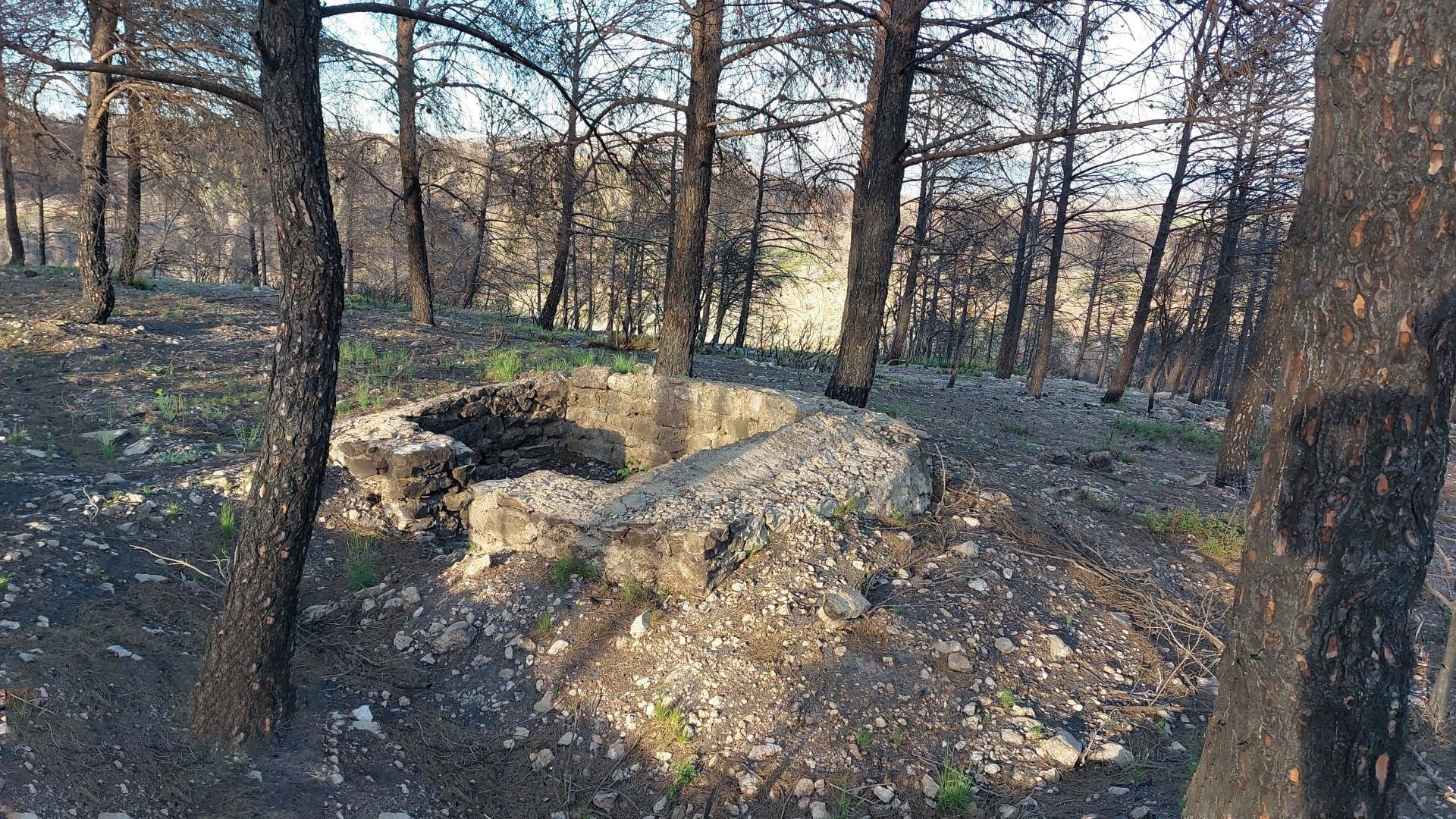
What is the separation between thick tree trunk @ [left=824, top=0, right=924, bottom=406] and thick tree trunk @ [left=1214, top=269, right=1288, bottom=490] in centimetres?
394

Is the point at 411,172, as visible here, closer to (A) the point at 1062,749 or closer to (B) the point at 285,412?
(B) the point at 285,412

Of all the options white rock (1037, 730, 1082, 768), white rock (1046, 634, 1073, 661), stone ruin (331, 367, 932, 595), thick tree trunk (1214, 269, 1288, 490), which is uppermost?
thick tree trunk (1214, 269, 1288, 490)

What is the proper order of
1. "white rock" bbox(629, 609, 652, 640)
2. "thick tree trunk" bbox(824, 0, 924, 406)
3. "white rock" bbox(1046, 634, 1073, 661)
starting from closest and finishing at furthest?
"white rock" bbox(1046, 634, 1073, 661), "white rock" bbox(629, 609, 652, 640), "thick tree trunk" bbox(824, 0, 924, 406)

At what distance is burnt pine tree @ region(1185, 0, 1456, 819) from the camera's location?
1.87 meters

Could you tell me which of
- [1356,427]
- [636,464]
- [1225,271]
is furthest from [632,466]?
[1225,271]

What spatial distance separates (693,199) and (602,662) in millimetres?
4910

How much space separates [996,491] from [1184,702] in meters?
2.28

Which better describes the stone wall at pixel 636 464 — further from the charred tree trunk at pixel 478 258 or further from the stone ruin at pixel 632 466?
the charred tree trunk at pixel 478 258

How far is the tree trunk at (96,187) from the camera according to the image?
8258 mm

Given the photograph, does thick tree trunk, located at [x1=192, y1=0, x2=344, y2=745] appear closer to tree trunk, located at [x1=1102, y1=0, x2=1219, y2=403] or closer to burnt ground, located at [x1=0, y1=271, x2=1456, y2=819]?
burnt ground, located at [x1=0, y1=271, x2=1456, y2=819]

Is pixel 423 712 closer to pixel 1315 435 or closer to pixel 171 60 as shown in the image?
pixel 1315 435

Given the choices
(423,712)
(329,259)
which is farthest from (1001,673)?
(329,259)

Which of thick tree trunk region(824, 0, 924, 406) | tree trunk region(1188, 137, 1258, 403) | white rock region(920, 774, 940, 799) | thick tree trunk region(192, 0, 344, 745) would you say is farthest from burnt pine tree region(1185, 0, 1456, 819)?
tree trunk region(1188, 137, 1258, 403)

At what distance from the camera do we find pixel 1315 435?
6.58 ft
